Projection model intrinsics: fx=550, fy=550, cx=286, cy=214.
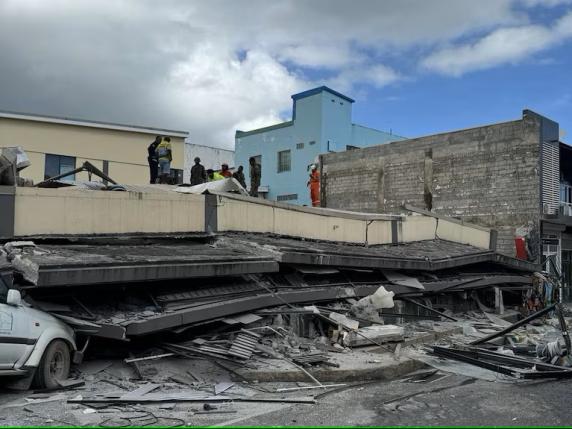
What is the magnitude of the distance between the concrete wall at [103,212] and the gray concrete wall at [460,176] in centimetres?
1490

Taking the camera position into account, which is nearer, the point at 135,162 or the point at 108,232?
the point at 108,232

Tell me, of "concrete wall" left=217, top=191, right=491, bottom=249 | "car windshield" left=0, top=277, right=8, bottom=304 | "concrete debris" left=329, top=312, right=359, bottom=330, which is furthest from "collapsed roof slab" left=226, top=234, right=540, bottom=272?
"car windshield" left=0, top=277, right=8, bottom=304

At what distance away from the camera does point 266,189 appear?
1523 inches

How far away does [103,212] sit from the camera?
35.5ft

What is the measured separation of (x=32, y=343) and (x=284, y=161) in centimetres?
3176

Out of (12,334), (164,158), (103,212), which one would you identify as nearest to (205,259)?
(103,212)

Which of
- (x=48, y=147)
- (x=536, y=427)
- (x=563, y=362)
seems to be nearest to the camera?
(x=536, y=427)

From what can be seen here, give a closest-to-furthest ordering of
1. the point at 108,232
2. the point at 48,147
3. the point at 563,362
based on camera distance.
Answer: the point at 563,362 < the point at 108,232 < the point at 48,147

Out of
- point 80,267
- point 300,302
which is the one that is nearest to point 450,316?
point 300,302

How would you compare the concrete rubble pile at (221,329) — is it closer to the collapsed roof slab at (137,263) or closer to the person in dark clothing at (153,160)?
the collapsed roof slab at (137,263)

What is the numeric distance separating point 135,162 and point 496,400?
71.0 ft

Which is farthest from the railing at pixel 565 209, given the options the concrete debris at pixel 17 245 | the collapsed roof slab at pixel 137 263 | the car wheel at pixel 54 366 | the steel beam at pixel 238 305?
the car wheel at pixel 54 366

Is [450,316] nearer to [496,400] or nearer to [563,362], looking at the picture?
[563,362]

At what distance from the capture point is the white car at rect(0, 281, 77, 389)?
21.6 ft
